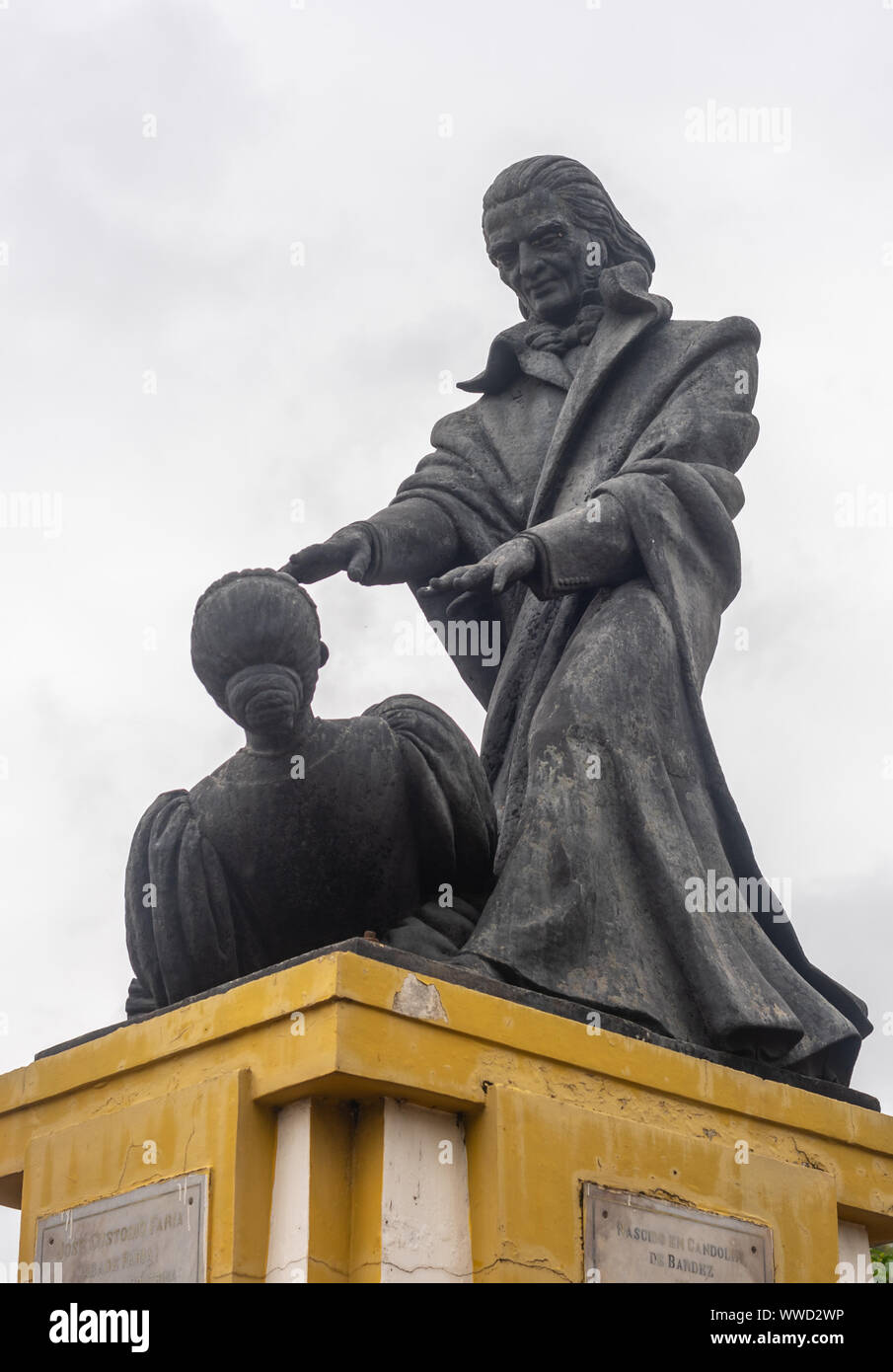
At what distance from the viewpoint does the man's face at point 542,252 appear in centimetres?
707

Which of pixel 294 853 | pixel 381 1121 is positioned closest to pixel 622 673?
pixel 294 853

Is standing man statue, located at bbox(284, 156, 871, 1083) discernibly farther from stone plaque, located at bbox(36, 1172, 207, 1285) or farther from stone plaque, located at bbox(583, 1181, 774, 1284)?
stone plaque, located at bbox(36, 1172, 207, 1285)

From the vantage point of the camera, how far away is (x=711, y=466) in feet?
21.8

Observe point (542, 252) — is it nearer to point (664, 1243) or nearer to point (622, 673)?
point (622, 673)

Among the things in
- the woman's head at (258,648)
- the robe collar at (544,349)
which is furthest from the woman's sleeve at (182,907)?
the robe collar at (544,349)

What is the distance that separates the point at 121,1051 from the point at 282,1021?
65 cm

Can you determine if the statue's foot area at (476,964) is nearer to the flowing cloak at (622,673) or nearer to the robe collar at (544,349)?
the flowing cloak at (622,673)

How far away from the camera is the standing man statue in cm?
569

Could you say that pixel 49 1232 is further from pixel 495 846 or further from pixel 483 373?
pixel 483 373

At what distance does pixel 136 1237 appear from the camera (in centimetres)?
482

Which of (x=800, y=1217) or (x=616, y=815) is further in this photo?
(x=616, y=815)

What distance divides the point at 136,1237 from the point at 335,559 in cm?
224

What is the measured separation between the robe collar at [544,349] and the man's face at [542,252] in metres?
0.11
